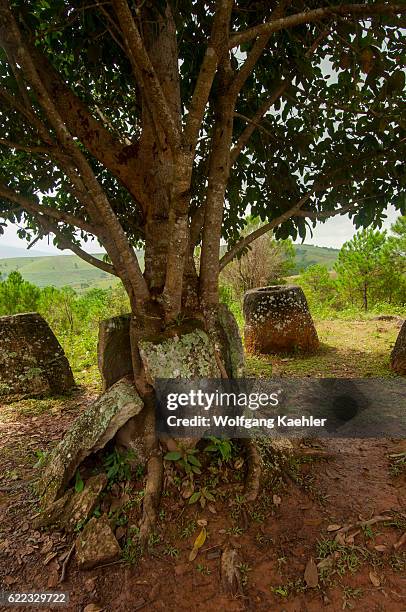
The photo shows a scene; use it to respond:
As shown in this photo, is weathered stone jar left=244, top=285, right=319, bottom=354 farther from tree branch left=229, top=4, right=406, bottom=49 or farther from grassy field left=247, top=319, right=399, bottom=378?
tree branch left=229, top=4, right=406, bottom=49

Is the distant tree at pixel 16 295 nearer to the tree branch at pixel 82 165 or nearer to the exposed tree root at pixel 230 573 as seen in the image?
the tree branch at pixel 82 165

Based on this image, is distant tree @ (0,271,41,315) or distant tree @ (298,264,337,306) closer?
distant tree @ (0,271,41,315)

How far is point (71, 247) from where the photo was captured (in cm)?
402

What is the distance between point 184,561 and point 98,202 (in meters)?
2.87

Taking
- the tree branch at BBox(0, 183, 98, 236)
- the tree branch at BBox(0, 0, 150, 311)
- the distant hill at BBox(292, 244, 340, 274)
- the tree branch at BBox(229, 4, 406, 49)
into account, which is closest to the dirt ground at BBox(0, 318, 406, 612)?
the tree branch at BBox(0, 0, 150, 311)

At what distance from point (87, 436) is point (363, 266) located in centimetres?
1785

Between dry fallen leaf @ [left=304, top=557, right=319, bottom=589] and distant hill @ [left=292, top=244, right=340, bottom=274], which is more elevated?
A: distant hill @ [left=292, top=244, right=340, bottom=274]

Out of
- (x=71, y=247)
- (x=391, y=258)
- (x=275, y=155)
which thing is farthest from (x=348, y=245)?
(x=71, y=247)

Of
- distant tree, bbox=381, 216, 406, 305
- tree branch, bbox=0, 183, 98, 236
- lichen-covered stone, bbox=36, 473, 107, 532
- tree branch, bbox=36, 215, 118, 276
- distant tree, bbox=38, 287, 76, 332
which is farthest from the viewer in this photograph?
distant tree, bbox=381, 216, 406, 305

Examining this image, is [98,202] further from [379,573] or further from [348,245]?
[348,245]

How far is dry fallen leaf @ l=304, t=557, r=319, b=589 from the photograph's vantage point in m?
2.27

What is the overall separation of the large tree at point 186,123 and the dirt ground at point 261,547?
1.30 meters

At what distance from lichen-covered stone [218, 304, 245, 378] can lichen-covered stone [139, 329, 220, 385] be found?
0.29 meters

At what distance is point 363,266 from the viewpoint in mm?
17859
